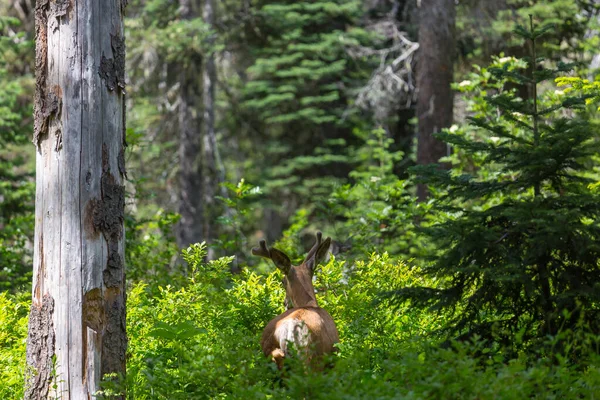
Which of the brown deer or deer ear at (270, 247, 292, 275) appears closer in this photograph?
the brown deer

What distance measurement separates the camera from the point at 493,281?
18.2 ft

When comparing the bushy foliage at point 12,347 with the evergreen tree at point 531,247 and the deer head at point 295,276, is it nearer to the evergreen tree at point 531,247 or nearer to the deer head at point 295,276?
the deer head at point 295,276

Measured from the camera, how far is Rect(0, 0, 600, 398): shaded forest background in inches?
209

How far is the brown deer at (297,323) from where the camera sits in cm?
558

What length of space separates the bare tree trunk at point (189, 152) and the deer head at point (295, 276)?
43.1 ft

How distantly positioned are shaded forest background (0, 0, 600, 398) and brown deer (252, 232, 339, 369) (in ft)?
0.73

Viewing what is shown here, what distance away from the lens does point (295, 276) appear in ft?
20.9

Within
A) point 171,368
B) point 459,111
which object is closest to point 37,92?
point 171,368

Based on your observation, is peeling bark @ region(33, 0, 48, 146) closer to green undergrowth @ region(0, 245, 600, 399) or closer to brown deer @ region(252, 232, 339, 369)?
green undergrowth @ region(0, 245, 600, 399)

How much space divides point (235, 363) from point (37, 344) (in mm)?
1571

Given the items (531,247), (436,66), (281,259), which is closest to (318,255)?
(281,259)

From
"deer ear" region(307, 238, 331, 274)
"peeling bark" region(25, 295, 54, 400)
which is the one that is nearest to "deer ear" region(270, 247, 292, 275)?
"deer ear" region(307, 238, 331, 274)

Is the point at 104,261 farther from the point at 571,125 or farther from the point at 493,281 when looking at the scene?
the point at 571,125

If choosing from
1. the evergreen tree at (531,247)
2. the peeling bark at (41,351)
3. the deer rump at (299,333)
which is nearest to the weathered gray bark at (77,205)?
the peeling bark at (41,351)
